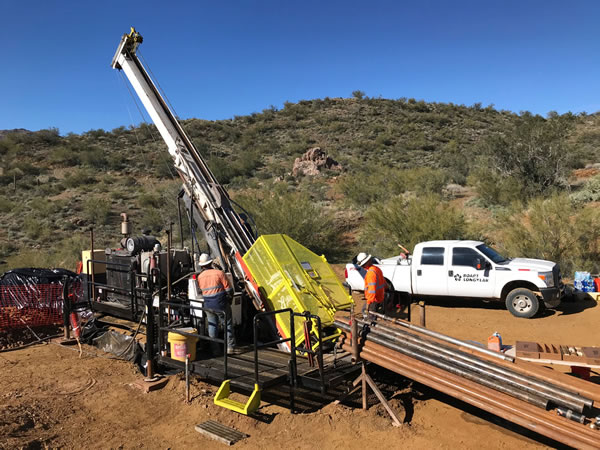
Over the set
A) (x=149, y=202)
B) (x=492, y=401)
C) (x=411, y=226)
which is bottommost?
(x=492, y=401)

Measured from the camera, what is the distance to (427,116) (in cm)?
5834

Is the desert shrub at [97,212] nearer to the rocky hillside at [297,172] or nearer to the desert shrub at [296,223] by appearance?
the rocky hillside at [297,172]

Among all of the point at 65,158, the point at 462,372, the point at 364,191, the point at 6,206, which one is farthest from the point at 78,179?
the point at 462,372

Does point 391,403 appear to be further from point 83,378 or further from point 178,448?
point 83,378

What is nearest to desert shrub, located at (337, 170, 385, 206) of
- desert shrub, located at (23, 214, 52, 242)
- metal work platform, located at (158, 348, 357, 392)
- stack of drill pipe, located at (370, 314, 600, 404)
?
desert shrub, located at (23, 214, 52, 242)

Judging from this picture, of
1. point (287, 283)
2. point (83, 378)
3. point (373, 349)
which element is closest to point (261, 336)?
point (287, 283)

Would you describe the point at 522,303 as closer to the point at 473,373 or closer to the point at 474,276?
the point at 474,276

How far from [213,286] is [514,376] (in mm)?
4292

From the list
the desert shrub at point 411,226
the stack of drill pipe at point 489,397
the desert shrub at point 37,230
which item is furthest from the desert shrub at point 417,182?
the stack of drill pipe at point 489,397

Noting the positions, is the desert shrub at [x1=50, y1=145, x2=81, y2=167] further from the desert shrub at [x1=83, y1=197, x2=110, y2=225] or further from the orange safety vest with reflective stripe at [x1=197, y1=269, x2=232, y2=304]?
the orange safety vest with reflective stripe at [x1=197, y1=269, x2=232, y2=304]

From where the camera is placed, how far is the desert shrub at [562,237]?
14.9m

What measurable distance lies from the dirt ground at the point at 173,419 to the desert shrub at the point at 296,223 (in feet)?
38.8

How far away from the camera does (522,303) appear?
1088cm

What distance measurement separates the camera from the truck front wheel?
10.7m
